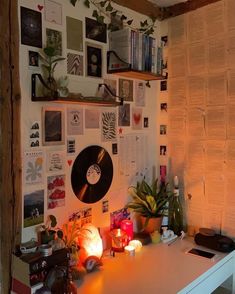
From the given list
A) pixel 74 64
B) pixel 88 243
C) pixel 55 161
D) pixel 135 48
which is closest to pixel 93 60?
pixel 74 64

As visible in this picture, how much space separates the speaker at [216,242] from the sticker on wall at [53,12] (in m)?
1.48

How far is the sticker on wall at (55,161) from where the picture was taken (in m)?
1.60

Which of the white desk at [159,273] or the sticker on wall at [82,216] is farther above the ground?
the sticker on wall at [82,216]

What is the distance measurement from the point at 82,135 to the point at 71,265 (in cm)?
67

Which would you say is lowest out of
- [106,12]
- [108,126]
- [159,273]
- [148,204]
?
[159,273]

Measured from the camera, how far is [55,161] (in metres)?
1.62

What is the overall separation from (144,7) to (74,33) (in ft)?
2.20

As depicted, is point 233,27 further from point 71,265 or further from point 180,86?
point 71,265

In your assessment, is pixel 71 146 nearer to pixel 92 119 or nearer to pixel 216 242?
pixel 92 119

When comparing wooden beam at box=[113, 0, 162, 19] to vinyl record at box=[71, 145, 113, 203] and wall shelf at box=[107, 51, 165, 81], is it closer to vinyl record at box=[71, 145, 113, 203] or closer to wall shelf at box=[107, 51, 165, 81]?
wall shelf at box=[107, 51, 165, 81]

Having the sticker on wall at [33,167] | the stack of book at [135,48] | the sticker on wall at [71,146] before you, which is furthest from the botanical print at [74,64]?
the sticker on wall at [33,167]

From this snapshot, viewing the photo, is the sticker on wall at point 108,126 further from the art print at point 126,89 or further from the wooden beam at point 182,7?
the wooden beam at point 182,7

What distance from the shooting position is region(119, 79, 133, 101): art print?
1.99m

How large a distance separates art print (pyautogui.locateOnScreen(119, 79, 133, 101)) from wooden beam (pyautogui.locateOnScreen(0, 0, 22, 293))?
0.73m
